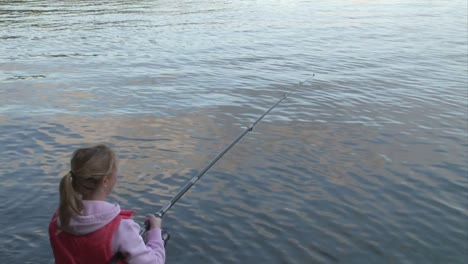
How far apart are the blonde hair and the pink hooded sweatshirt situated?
0.17ft

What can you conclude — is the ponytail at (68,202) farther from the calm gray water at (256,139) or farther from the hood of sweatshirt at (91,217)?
the calm gray water at (256,139)

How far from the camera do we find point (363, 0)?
44281 mm

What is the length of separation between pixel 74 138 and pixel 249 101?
14.9 feet

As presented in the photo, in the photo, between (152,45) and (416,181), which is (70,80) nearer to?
(152,45)

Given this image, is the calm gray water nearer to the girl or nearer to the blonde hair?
the girl

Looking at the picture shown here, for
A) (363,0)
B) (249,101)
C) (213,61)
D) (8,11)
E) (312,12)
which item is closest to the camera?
Result: (249,101)

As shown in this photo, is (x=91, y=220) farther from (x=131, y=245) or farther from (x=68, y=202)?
(x=131, y=245)

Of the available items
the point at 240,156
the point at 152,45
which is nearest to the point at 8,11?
the point at 152,45

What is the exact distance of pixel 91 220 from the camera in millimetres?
2912

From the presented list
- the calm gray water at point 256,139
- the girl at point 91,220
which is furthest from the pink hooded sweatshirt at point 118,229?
the calm gray water at point 256,139

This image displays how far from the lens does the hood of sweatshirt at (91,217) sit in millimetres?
2916

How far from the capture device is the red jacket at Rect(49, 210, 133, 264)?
2.97m

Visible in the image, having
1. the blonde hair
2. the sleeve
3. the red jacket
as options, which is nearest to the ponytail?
the blonde hair

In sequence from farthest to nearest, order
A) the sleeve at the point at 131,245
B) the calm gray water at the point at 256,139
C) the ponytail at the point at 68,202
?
the calm gray water at the point at 256,139 < the sleeve at the point at 131,245 < the ponytail at the point at 68,202
